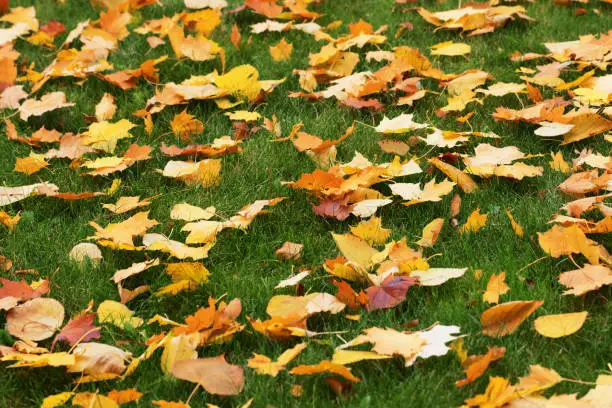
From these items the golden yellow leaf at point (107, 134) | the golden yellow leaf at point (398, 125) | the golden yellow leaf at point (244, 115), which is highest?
the golden yellow leaf at point (398, 125)

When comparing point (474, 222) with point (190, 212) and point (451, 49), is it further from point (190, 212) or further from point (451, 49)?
point (451, 49)

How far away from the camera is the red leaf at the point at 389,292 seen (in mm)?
1994

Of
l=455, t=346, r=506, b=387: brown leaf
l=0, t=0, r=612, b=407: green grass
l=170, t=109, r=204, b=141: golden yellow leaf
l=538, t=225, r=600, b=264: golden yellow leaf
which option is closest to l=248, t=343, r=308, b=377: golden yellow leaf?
l=0, t=0, r=612, b=407: green grass

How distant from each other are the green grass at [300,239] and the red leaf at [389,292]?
0.02 meters

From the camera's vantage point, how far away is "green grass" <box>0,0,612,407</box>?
5.90 ft

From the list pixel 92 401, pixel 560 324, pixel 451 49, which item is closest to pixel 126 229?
pixel 92 401

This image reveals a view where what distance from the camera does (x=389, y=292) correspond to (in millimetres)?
2012

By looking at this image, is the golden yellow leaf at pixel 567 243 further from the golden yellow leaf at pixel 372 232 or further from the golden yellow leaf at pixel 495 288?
the golden yellow leaf at pixel 372 232

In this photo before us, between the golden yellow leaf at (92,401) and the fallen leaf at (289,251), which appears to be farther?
the fallen leaf at (289,251)

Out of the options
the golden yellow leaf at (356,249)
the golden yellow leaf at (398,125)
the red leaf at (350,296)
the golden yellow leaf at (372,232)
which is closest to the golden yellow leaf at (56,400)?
the red leaf at (350,296)

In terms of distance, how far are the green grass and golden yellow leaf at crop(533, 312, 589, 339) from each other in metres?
0.03

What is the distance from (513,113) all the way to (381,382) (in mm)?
1445

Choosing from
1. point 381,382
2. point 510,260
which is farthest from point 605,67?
point 381,382

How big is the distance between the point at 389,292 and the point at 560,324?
17.0 inches
